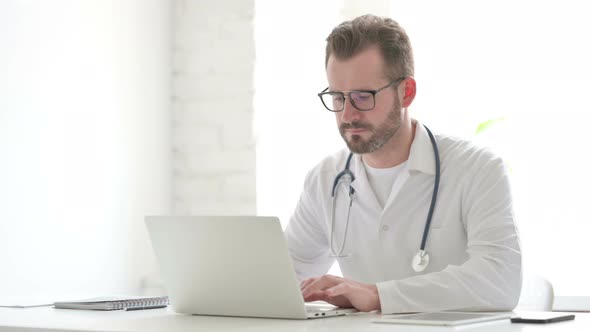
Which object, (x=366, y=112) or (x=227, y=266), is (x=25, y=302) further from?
(x=366, y=112)

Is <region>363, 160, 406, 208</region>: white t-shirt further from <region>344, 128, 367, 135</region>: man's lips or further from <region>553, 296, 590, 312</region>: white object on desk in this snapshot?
<region>553, 296, 590, 312</region>: white object on desk

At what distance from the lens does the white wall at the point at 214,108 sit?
3096mm

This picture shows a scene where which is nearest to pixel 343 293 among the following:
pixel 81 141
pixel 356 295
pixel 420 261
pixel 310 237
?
pixel 356 295

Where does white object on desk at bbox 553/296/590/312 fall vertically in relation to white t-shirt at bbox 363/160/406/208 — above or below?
below

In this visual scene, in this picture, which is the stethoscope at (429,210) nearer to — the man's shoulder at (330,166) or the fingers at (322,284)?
the man's shoulder at (330,166)

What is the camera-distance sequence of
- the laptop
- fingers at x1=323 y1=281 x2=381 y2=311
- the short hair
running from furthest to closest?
the short hair → fingers at x1=323 y1=281 x2=381 y2=311 → the laptop

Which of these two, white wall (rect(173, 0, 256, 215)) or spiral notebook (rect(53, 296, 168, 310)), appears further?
white wall (rect(173, 0, 256, 215))

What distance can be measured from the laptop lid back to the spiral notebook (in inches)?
6.1

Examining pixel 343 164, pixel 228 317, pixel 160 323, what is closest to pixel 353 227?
pixel 343 164

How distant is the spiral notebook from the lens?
1852 millimetres

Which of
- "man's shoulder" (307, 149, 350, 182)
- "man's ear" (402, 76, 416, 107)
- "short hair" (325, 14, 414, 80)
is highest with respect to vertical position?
"short hair" (325, 14, 414, 80)

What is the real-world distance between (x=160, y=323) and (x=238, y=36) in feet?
5.54

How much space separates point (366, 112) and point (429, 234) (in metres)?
0.31

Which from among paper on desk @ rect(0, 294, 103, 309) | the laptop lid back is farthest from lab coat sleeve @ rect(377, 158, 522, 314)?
paper on desk @ rect(0, 294, 103, 309)
